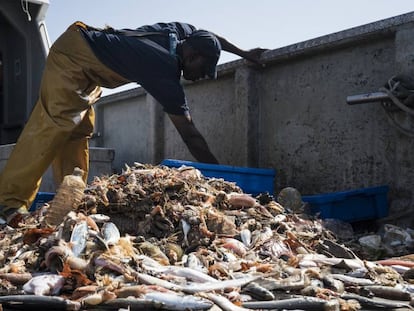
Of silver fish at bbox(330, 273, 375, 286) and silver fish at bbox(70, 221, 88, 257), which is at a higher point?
silver fish at bbox(70, 221, 88, 257)

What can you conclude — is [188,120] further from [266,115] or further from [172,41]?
[266,115]

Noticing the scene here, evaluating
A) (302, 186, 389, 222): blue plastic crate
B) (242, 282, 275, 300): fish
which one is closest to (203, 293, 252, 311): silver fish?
(242, 282, 275, 300): fish

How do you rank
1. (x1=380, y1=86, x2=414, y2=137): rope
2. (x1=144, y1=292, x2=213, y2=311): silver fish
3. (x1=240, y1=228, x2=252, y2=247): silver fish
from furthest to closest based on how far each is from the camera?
(x1=380, y1=86, x2=414, y2=137): rope → (x1=240, y1=228, x2=252, y2=247): silver fish → (x1=144, y1=292, x2=213, y2=311): silver fish

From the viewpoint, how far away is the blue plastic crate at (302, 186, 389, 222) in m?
5.11

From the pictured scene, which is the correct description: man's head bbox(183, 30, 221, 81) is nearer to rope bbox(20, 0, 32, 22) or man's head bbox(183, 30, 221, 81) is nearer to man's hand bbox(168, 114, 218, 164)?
man's hand bbox(168, 114, 218, 164)

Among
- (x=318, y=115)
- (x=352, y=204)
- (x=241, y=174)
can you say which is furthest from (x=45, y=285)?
(x=318, y=115)

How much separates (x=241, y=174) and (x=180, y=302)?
9.29 ft

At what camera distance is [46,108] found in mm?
Result: 5207

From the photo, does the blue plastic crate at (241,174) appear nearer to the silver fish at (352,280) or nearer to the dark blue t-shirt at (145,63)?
the dark blue t-shirt at (145,63)

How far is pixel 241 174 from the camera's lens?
17.8ft

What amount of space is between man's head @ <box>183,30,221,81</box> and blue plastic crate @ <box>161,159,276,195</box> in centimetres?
86

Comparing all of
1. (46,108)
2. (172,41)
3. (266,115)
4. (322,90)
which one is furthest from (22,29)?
(322,90)

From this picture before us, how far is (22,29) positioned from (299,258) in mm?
4357

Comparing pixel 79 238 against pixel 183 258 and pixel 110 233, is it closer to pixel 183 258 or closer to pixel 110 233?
pixel 110 233
